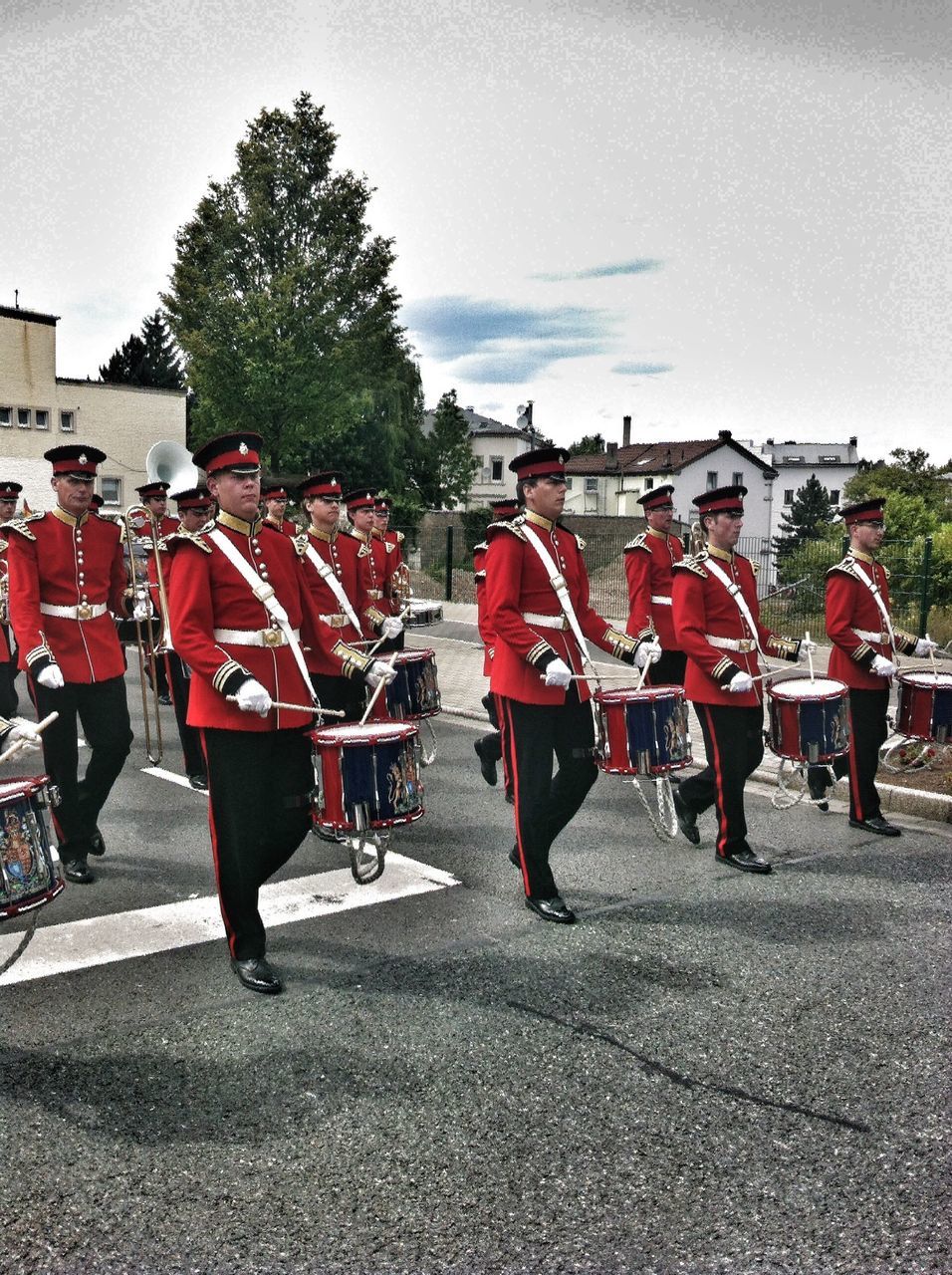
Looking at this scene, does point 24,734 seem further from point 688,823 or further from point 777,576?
point 777,576

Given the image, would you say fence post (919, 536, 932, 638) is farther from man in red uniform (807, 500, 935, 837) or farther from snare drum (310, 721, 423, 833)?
snare drum (310, 721, 423, 833)

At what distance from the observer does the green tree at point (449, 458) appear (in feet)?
186

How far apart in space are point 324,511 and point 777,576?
1492 cm

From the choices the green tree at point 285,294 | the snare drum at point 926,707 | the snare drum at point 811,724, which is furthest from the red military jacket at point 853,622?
the green tree at point 285,294

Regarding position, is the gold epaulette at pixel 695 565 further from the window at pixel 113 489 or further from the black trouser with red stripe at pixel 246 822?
the window at pixel 113 489

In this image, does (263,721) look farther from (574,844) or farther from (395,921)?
(574,844)

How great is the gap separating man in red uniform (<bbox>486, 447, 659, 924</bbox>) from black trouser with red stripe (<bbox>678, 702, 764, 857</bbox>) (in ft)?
3.21

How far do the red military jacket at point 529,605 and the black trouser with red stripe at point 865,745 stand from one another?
6.66ft

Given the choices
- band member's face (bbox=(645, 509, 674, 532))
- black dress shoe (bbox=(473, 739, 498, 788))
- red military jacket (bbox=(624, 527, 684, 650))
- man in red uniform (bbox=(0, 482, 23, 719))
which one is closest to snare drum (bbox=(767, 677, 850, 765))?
red military jacket (bbox=(624, 527, 684, 650))

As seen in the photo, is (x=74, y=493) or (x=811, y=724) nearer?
(x=811, y=724)

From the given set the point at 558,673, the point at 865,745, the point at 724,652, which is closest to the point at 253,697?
the point at 558,673

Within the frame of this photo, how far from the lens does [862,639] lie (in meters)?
7.25

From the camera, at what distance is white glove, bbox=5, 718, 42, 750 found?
170 inches

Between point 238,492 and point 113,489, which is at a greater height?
point 113,489
